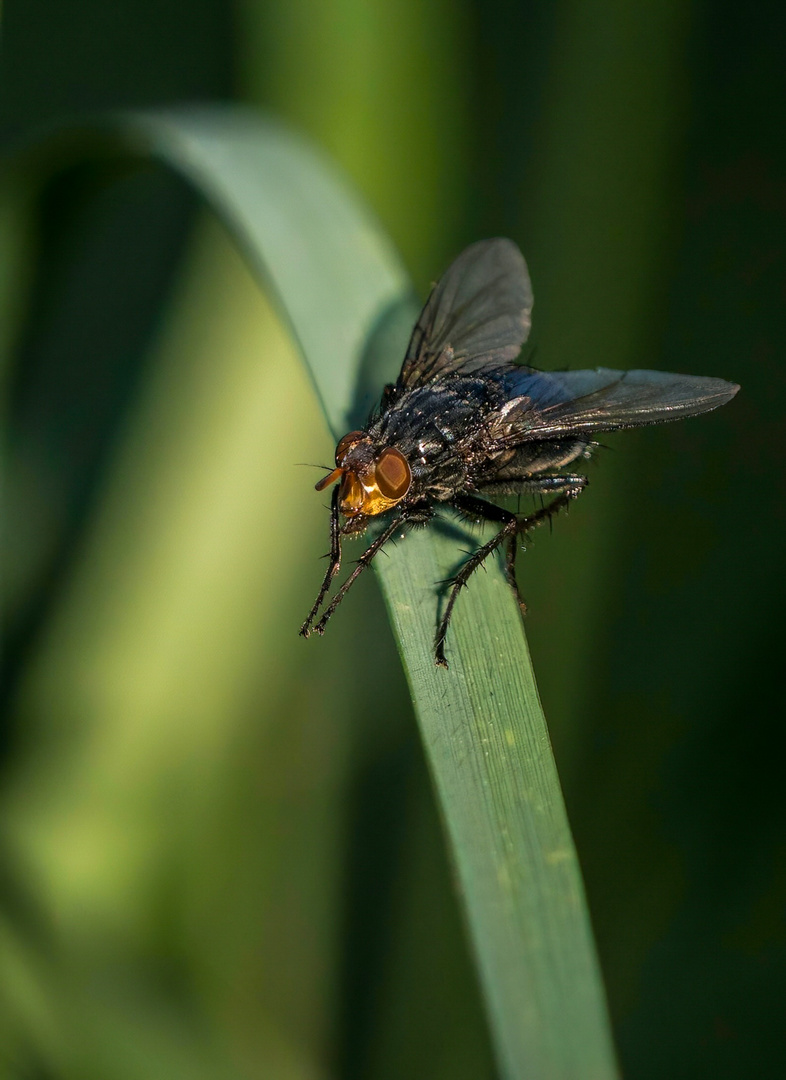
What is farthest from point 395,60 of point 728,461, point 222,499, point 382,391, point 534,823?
point 534,823

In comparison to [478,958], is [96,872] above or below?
above

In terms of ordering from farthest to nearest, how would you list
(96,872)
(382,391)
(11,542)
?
1. (11,542)
2. (96,872)
3. (382,391)

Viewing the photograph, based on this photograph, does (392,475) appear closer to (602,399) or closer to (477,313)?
(602,399)

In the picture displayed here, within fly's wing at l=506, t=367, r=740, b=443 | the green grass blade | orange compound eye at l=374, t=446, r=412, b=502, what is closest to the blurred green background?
fly's wing at l=506, t=367, r=740, b=443

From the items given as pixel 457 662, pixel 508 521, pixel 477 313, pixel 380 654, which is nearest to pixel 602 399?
pixel 508 521

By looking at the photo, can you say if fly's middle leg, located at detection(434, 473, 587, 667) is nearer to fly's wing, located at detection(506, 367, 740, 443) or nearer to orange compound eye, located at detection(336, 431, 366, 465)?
fly's wing, located at detection(506, 367, 740, 443)

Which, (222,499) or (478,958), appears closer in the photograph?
(478,958)

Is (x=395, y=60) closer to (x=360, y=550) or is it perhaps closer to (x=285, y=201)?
(x=285, y=201)
